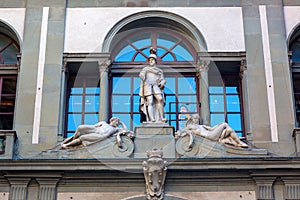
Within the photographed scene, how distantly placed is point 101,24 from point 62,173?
4701 mm

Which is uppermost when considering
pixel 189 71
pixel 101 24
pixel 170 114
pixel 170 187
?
pixel 101 24

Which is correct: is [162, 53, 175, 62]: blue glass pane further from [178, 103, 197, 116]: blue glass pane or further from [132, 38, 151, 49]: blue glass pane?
[178, 103, 197, 116]: blue glass pane

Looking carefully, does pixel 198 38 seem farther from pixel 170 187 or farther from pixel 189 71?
pixel 170 187

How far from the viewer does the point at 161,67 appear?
2034 cm

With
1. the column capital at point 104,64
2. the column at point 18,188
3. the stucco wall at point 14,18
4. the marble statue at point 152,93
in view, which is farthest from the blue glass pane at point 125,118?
the stucco wall at point 14,18

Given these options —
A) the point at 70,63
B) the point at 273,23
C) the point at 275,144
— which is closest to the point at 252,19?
the point at 273,23

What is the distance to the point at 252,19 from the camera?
20.4m

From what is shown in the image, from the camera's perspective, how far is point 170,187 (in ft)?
58.2

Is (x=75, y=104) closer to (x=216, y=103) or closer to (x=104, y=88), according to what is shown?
(x=104, y=88)

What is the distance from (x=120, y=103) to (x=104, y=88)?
637 millimetres

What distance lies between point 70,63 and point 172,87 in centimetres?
275

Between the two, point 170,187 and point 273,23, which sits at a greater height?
point 273,23

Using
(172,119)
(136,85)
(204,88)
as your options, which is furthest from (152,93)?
(204,88)

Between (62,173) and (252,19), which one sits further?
(252,19)
